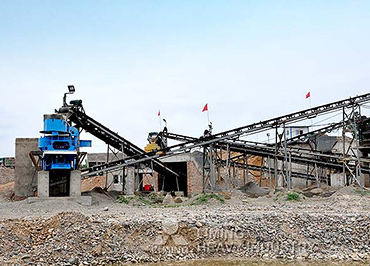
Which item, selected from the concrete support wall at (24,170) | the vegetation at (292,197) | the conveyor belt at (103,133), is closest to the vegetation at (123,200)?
the conveyor belt at (103,133)

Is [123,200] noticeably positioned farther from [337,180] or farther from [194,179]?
[337,180]

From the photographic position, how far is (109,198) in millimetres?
25375

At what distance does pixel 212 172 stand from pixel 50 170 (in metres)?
10.4

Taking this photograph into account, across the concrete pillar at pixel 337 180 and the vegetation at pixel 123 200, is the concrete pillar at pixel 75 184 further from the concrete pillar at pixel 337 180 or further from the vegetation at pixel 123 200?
the concrete pillar at pixel 337 180

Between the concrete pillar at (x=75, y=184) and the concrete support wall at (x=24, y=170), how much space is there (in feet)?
12.6

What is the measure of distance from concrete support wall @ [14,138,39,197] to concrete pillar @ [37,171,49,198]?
3.24 meters

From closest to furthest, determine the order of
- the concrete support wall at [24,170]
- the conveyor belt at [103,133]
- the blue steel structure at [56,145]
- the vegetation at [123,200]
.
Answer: the blue steel structure at [56,145] < the vegetation at [123,200] < the conveyor belt at [103,133] < the concrete support wall at [24,170]

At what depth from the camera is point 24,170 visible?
25688 mm

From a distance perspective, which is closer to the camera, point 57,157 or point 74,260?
point 74,260

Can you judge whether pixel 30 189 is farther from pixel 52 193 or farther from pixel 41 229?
pixel 41 229

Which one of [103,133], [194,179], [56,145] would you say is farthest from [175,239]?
[194,179]

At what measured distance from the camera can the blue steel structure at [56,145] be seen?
886 inches

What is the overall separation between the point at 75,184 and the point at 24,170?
4.69 meters

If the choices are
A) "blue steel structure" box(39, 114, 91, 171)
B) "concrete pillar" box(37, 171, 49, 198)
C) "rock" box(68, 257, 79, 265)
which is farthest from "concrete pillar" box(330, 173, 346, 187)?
"rock" box(68, 257, 79, 265)
